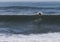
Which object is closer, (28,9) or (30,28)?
(30,28)

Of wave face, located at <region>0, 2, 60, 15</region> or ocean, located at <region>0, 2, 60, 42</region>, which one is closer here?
ocean, located at <region>0, 2, 60, 42</region>

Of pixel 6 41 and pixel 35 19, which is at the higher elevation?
pixel 35 19

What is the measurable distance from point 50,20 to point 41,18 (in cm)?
63

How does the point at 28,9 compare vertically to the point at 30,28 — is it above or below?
above

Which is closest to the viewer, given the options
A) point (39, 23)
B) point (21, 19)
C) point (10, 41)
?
point (10, 41)

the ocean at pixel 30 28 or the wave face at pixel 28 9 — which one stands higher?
the wave face at pixel 28 9

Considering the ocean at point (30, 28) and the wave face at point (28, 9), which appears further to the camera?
the wave face at point (28, 9)

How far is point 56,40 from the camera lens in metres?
5.35

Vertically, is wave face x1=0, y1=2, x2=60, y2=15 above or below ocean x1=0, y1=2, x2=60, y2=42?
above

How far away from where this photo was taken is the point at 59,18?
12.4 meters

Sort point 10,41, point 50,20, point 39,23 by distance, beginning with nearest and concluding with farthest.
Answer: point 10,41
point 39,23
point 50,20

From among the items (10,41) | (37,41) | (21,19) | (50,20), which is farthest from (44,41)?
(21,19)

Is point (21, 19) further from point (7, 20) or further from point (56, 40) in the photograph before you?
point (56, 40)

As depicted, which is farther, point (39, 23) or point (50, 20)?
point (50, 20)
